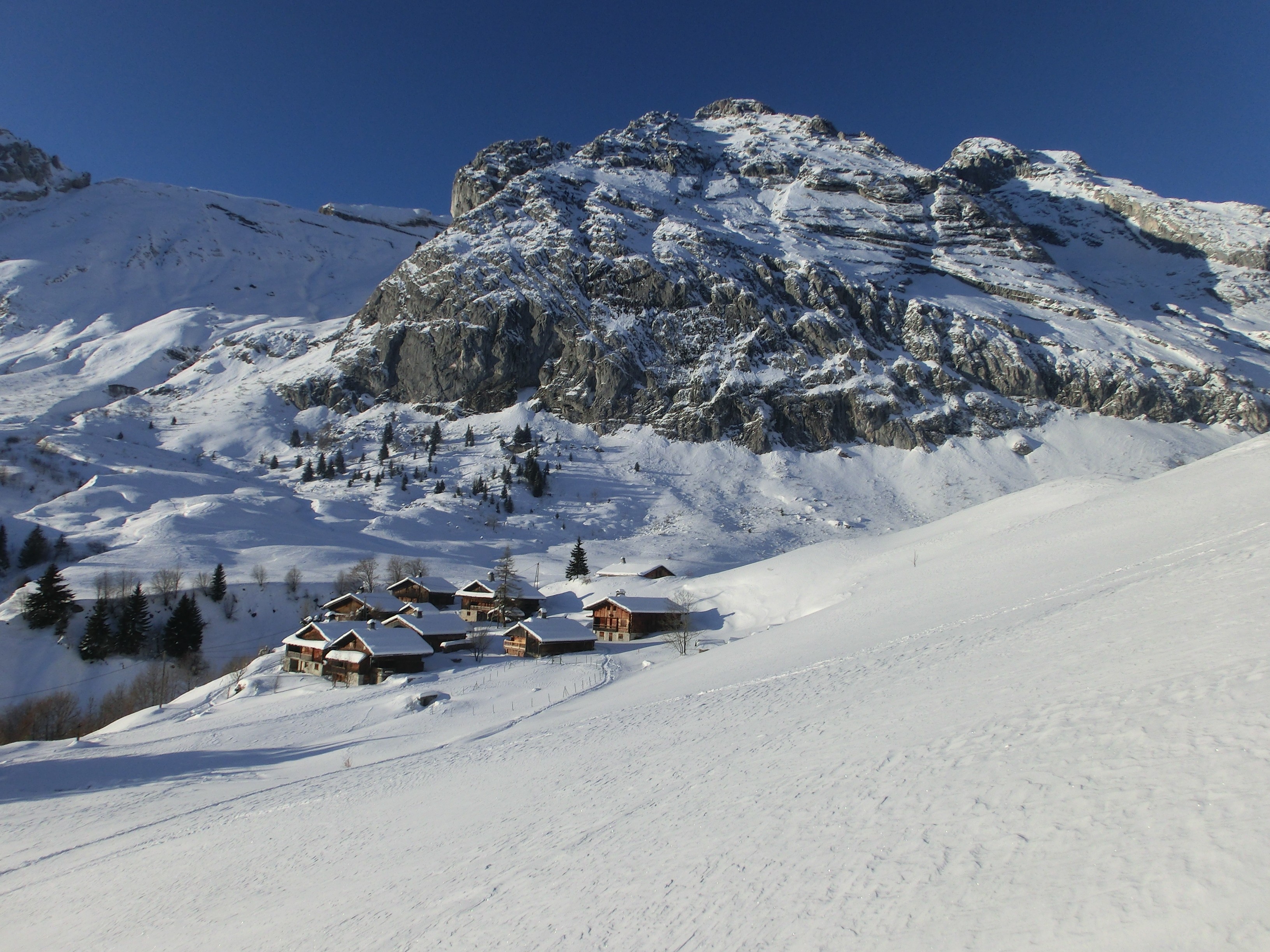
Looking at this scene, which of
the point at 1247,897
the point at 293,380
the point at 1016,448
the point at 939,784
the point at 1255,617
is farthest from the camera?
the point at 293,380

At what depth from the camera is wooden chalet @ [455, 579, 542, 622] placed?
6288 cm

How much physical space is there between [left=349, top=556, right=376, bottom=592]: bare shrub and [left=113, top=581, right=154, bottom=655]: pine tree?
1817 cm

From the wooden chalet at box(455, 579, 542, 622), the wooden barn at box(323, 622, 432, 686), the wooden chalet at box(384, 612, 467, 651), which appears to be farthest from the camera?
the wooden chalet at box(455, 579, 542, 622)

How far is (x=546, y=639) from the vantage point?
48.2 m

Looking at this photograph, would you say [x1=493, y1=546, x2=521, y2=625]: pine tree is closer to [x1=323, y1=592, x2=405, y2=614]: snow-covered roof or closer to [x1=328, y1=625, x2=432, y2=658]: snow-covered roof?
[x1=323, y1=592, x2=405, y2=614]: snow-covered roof

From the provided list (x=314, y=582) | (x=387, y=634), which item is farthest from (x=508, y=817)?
(x=314, y=582)

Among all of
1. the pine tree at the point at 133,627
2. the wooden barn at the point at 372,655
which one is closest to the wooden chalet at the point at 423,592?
the wooden barn at the point at 372,655

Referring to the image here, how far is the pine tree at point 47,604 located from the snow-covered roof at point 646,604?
4322 cm

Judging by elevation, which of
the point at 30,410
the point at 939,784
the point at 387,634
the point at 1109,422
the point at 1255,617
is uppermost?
the point at 30,410

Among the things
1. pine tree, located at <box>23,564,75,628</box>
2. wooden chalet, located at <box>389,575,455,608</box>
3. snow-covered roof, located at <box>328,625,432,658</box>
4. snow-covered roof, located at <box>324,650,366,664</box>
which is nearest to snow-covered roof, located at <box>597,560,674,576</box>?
wooden chalet, located at <box>389,575,455,608</box>

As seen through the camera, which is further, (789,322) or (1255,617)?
(789,322)

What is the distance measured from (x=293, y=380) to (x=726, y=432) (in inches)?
3921

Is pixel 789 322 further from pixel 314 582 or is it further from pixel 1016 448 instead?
pixel 314 582

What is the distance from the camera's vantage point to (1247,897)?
13.0 ft
